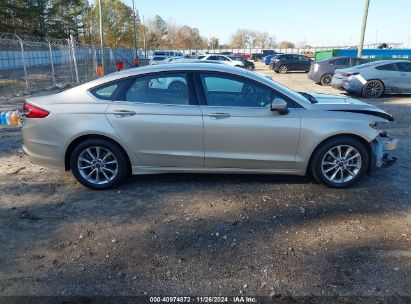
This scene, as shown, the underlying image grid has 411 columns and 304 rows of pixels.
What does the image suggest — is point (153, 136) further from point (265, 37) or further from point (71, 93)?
point (265, 37)

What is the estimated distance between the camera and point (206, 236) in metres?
3.66

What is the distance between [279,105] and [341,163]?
116 centimetres

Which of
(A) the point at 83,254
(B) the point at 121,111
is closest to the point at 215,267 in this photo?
(A) the point at 83,254

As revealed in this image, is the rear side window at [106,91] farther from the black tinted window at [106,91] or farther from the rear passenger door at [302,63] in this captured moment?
the rear passenger door at [302,63]

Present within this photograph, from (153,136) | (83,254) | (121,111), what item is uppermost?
(121,111)

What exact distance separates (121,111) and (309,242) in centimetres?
265

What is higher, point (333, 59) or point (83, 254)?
point (333, 59)

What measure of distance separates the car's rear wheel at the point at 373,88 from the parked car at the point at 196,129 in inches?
381

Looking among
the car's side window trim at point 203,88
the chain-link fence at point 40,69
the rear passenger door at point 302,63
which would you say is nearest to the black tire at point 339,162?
the car's side window trim at point 203,88

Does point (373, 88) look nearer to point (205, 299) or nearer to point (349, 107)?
point (349, 107)

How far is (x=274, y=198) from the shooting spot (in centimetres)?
Result: 451

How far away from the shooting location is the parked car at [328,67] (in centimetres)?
1877

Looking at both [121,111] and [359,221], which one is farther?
[121,111]

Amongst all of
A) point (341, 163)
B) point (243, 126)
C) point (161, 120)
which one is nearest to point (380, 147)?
point (341, 163)
